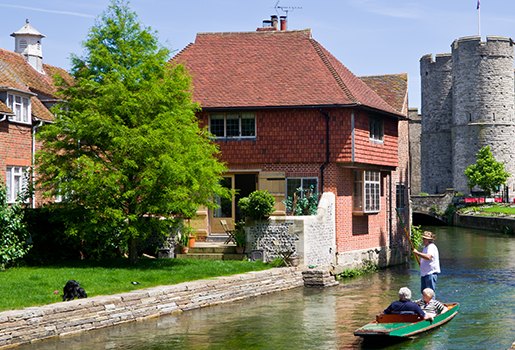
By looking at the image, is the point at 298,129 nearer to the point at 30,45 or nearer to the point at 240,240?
the point at 240,240

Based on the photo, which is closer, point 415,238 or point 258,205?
point 258,205

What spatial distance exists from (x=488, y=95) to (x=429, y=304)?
222ft

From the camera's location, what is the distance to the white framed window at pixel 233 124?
1045 inches

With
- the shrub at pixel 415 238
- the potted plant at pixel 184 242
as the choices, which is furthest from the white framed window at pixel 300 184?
the shrub at pixel 415 238

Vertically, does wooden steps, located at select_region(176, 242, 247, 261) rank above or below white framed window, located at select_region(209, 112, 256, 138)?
below

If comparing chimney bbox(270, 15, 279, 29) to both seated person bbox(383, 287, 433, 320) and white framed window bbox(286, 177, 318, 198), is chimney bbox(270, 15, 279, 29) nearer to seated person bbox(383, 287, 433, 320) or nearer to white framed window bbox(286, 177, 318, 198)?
white framed window bbox(286, 177, 318, 198)

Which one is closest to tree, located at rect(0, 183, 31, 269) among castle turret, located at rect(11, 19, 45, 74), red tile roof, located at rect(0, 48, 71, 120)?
red tile roof, located at rect(0, 48, 71, 120)

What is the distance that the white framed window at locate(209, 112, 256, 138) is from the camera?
26.5 metres

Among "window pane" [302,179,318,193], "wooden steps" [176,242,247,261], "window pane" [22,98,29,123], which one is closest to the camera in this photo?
"wooden steps" [176,242,247,261]

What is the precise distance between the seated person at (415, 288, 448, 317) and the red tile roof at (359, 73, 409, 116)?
17148mm

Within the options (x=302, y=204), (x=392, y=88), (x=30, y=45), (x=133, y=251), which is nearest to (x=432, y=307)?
(x=302, y=204)

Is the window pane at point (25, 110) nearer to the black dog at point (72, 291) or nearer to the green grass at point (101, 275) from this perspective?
the green grass at point (101, 275)

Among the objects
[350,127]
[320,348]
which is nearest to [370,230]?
[350,127]

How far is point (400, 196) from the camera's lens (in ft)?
107
